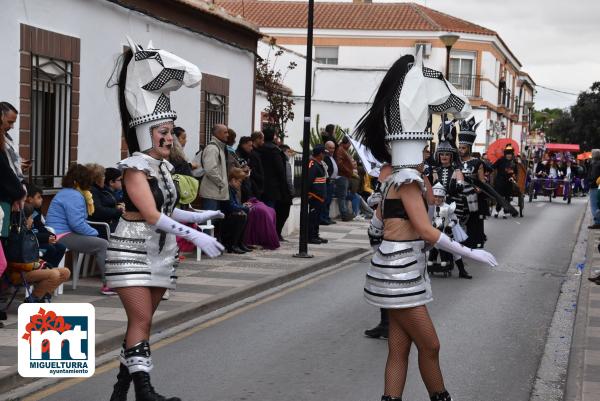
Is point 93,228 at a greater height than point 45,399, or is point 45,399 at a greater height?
point 93,228

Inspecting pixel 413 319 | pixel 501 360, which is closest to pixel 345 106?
pixel 501 360

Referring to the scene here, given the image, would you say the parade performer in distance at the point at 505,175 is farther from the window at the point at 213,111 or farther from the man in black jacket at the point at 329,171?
the window at the point at 213,111

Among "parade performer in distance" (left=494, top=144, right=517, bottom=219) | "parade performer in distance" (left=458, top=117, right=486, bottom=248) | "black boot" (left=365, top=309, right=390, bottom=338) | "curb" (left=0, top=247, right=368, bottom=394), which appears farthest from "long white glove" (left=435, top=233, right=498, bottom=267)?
"parade performer in distance" (left=494, top=144, right=517, bottom=219)

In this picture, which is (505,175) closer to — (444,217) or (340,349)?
(444,217)

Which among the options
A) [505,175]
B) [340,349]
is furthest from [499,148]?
[340,349]

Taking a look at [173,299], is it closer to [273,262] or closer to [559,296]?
[273,262]

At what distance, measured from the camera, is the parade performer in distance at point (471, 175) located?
43.2ft

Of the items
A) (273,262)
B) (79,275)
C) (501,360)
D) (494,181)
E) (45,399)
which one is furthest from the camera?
(494,181)

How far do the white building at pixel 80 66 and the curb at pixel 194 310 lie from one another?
247 centimetres

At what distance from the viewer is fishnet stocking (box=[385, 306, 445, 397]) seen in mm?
5703

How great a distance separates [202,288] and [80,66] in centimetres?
352

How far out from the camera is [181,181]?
13320mm

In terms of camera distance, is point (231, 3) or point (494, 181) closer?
point (494, 181)

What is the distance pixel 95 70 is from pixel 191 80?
24.4ft
